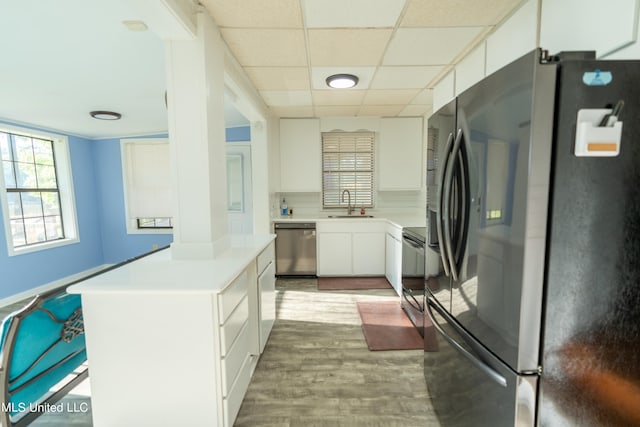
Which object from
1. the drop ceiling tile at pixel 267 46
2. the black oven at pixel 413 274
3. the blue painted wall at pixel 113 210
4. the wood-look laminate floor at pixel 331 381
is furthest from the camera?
the blue painted wall at pixel 113 210

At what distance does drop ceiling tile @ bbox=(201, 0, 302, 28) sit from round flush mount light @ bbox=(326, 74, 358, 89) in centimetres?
90

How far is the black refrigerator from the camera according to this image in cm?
93

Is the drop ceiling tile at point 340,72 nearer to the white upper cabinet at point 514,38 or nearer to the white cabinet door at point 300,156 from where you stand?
the white upper cabinet at point 514,38

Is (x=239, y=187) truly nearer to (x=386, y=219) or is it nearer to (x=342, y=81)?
(x=386, y=219)

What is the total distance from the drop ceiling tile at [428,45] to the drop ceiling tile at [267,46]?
734 mm

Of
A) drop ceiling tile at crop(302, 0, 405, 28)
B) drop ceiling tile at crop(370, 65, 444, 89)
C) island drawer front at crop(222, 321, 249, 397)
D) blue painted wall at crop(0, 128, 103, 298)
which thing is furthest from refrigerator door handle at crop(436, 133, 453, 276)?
blue painted wall at crop(0, 128, 103, 298)

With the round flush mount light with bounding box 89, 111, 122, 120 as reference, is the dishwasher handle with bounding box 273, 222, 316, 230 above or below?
below

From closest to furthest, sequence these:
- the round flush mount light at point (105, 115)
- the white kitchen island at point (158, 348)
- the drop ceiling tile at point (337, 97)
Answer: the white kitchen island at point (158, 348) < the drop ceiling tile at point (337, 97) < the round flush mount light at point (105, 115)

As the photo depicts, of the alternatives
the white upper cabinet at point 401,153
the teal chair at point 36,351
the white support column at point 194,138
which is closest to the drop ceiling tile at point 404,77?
the white upper cabinet at point 401,153

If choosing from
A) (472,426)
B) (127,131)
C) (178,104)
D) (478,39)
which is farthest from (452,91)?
(127,131)

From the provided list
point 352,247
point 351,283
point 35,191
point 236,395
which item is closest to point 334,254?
point 352,247

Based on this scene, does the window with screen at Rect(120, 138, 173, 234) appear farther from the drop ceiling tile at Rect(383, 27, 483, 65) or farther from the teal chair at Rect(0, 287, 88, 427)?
the drop ceiling tile at Rect(383, 27, 483, 65)

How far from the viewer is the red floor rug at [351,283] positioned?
3910mm

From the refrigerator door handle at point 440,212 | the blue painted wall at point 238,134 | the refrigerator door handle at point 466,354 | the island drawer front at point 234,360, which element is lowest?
the island drawer front at point 234,360
